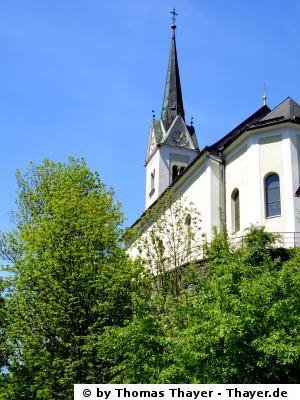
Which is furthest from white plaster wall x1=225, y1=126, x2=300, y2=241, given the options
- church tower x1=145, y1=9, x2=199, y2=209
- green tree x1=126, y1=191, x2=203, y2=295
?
church tower x1=145, y1=9, x2=199, y2=209

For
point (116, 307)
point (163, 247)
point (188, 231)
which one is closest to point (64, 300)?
point (116, 307)

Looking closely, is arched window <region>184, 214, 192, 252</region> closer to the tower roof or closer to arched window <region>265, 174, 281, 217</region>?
arched window <region>265, 174, 281, 217</region>

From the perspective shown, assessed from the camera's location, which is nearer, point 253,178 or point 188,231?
point 188,231

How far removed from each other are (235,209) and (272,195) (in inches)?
101

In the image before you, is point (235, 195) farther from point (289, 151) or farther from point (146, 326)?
point (146, 326)

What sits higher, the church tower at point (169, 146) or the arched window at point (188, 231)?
the church tower at point (169, 146)

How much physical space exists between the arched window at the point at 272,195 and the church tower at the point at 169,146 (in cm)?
2199

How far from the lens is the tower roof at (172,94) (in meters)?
55.4

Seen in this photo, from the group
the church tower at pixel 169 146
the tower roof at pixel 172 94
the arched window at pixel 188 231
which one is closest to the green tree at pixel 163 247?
the arched window at pixel 188 231

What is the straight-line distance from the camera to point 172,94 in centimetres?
5694

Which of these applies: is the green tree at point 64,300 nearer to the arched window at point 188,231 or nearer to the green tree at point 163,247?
the green tree at point 163,247

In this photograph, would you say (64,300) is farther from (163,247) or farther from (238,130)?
(238,130)

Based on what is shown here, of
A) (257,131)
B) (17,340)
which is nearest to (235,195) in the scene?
(257,131)

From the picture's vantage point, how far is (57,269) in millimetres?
19781
